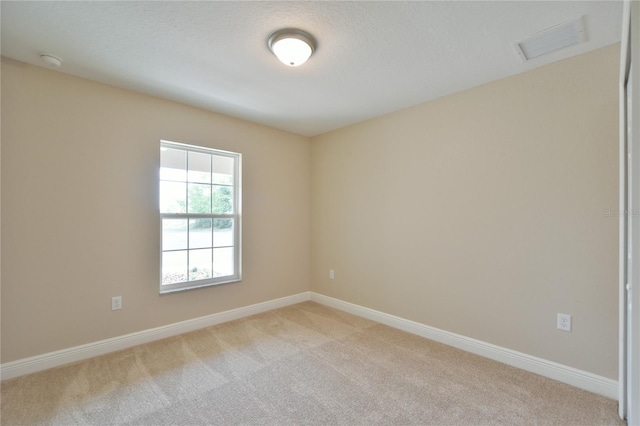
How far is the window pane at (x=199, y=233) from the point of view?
3.24m

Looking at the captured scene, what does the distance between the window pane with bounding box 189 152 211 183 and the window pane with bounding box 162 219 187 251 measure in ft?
1.63

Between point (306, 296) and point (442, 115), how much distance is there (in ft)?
9.68

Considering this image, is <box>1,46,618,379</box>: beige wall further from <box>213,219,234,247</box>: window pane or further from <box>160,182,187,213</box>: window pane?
<box>213,219,234,247</box>: window pane

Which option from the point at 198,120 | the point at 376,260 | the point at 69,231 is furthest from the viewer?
the point at 376,260

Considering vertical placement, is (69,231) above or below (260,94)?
below

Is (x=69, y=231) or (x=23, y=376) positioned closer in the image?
(x=23, y=376)

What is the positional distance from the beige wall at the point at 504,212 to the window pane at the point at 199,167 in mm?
1776

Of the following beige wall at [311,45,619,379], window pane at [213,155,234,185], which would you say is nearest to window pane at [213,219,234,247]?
window pane at [213,155,234,185]

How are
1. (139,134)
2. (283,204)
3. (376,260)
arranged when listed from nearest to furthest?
(139,134), (376,260), (283,204)

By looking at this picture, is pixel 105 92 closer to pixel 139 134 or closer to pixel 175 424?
pixel 139 134

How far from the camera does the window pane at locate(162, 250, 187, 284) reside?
3.05m

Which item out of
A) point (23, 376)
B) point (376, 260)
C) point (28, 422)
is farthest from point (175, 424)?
point (376, 260)

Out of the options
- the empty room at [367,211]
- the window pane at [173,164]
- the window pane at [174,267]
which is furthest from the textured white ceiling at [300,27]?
the window pane at [174,267]

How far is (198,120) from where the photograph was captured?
3215mm
